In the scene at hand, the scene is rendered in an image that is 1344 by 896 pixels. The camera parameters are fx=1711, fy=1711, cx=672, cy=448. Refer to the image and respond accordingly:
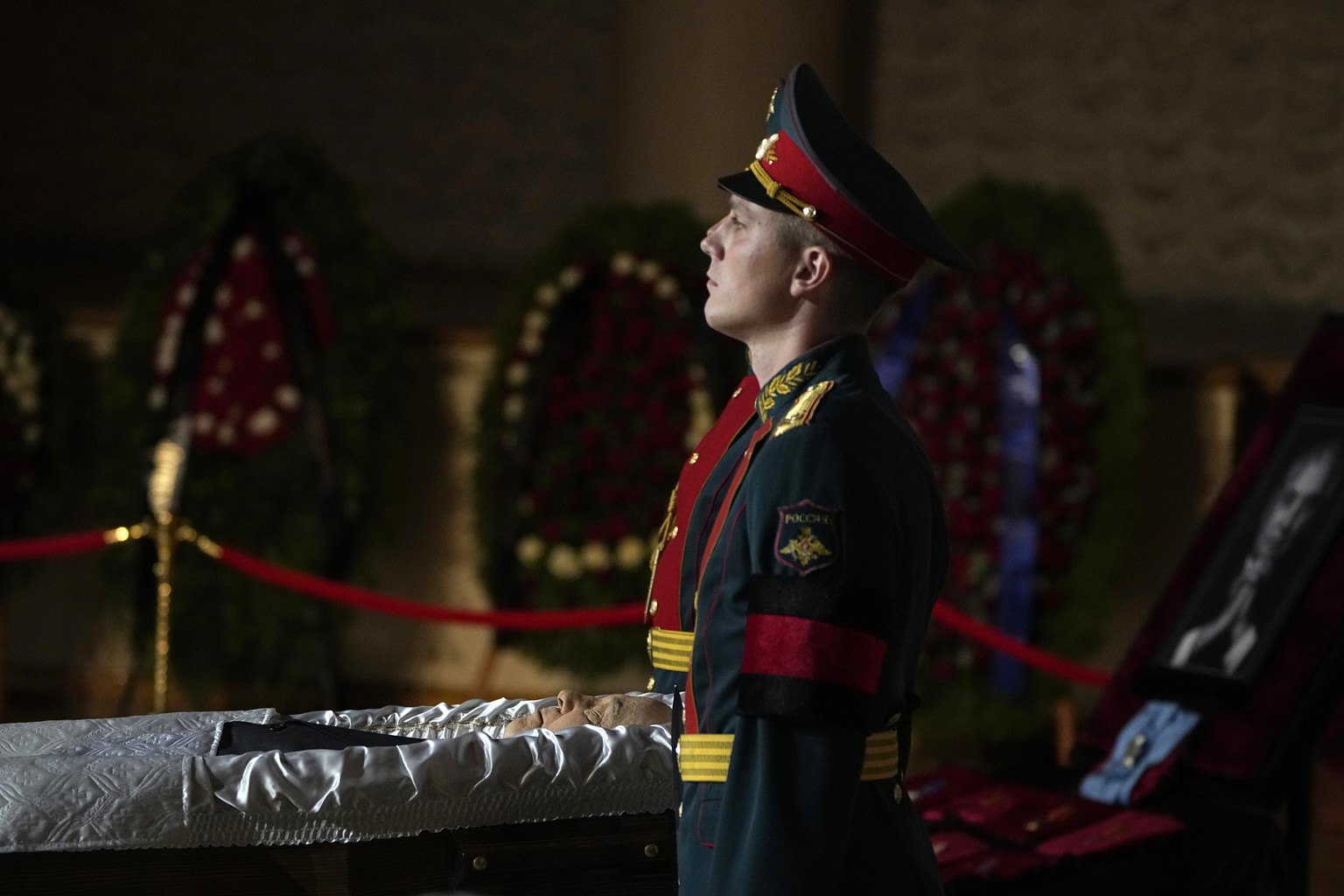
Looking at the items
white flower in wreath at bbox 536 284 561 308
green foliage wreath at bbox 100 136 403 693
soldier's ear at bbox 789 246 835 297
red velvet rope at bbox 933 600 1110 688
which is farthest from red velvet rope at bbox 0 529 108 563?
soldier's ear at bbox 789 246 835 297

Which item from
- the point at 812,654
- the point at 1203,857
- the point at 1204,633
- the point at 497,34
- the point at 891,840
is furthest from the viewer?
the point at 497,34

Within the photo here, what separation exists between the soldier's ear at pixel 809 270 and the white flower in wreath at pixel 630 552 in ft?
10.2

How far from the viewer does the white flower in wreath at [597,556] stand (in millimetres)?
4828

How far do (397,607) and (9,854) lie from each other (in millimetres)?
2206

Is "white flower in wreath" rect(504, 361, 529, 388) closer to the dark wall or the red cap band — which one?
the dark wall

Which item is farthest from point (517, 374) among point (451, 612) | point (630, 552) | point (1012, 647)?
point (1012, 647)

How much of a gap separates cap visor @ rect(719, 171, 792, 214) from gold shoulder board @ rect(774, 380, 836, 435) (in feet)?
0.61

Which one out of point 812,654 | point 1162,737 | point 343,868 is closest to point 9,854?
point 343,868

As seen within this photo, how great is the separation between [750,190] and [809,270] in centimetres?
11

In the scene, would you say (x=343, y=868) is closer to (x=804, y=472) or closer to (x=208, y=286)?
(x=804, y=472)

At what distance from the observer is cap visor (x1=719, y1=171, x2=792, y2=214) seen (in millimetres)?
1747

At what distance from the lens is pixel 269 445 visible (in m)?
4.93

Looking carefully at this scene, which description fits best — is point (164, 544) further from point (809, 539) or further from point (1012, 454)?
point (809, 539)

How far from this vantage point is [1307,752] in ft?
10.8
